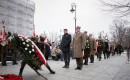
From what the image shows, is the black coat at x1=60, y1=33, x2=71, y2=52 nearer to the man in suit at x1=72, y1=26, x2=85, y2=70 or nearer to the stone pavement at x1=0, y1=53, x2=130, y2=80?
the man in suit at x1=72, y1=26, x2=85, y2=70

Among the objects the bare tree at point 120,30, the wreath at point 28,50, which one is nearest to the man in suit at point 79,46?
the wreath at point 28,50

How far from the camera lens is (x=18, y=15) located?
1955 centimetres

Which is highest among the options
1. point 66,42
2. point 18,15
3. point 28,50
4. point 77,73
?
point 18,15

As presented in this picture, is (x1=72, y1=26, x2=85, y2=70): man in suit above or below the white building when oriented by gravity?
A: below

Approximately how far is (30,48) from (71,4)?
59.4 feet

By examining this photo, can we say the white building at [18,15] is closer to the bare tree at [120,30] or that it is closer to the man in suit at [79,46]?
the man in suit at [79,46]

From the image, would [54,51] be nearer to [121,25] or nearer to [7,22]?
[7,22]

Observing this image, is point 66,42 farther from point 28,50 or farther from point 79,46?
point 28,50

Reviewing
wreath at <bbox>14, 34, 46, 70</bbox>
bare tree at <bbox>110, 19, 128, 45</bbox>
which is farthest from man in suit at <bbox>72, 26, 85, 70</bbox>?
bare tree at <bbox>110, 19, 128, 45</bbox>

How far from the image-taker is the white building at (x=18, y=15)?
1755 centimetres

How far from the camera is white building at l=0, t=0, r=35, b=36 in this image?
1755 centimetres

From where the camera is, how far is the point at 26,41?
28.6 feet

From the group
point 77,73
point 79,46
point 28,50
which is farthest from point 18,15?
point 28,50

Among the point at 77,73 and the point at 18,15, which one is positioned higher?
the point at 18,15
